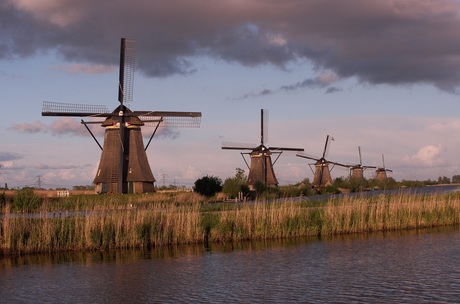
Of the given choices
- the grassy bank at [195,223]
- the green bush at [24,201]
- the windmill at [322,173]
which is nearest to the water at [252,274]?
the grassy bank at [195,223]

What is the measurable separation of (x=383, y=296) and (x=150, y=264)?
248 inches

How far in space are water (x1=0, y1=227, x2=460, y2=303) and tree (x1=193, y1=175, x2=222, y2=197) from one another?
21.6 metres

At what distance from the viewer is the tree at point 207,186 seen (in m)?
40.1

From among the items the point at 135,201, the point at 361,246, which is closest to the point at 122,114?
the point at 135,201

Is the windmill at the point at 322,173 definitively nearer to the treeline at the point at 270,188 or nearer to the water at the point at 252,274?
the treeline at the point at 270,188

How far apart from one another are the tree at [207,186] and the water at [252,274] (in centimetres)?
2155

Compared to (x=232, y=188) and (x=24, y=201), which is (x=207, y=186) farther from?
(x=24, y=201)

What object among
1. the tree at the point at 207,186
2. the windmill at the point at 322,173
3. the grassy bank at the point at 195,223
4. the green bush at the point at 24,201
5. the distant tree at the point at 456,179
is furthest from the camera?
the distant tree at the point at 456,179

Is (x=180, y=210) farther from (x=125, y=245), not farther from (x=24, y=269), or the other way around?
(x=24, y=269)

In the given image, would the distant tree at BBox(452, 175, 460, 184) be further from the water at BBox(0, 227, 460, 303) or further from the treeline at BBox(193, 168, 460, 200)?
the water at BBox(0, 227, 460, 303)

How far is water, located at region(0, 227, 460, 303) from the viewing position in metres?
11.4

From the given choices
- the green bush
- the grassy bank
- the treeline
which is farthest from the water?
the green bush

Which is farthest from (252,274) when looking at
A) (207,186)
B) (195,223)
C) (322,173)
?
(322,173)

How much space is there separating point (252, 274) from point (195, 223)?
17.1 ft
